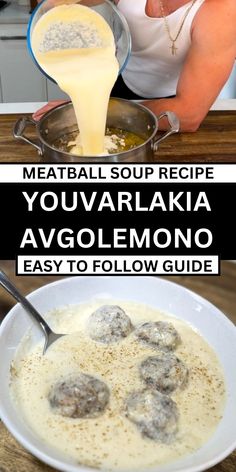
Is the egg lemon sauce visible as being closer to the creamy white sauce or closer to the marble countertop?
the creamy white sauce

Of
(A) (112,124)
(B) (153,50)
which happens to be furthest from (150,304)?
(B) (153,50)

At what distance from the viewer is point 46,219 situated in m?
0.96

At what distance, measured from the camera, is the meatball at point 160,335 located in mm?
741

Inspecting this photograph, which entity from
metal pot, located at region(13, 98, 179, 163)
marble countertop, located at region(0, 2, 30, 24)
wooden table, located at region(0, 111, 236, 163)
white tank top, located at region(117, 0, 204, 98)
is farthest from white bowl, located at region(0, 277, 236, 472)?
marble countertop, located at region(0, 2, 30, 24)

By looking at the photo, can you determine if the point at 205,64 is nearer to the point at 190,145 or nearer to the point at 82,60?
the point at 190,145

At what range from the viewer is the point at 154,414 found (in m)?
0.63

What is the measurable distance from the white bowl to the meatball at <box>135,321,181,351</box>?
0.05m

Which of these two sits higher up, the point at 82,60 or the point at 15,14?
the point at 82,60

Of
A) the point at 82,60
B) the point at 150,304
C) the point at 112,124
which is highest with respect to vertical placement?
the point at 82,60

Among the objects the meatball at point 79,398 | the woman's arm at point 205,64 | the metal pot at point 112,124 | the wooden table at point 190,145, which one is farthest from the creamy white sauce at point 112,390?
the woman's arm at point 205,64

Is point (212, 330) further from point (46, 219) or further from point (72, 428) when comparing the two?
point (46, 219)

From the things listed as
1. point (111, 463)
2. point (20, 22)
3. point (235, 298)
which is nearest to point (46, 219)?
point (235, 298)

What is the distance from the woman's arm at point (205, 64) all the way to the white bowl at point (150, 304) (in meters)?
0.46

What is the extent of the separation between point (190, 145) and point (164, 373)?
582 mm
